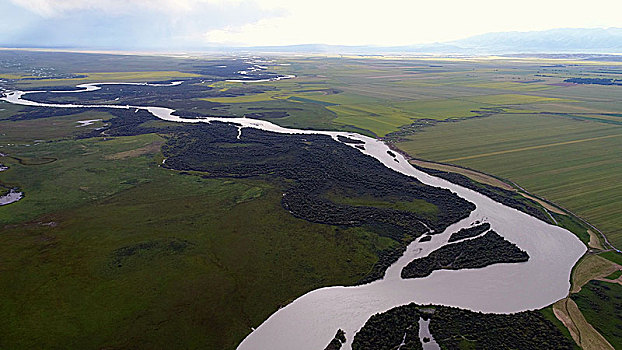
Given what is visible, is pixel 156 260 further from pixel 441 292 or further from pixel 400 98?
pixel 400 98

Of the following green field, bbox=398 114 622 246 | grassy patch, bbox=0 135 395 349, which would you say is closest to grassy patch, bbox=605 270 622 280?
green field, bbox=398 114 622 246

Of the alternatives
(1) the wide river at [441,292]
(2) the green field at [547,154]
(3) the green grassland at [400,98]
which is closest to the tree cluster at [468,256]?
(1) the wide river at [441,292]

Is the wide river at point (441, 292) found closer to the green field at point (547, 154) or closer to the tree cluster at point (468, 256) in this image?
the tree cluster at point (468, 256)

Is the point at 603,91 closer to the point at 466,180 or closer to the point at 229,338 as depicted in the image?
the point at 466,180

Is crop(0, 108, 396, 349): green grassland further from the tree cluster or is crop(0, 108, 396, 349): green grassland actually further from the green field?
the green field

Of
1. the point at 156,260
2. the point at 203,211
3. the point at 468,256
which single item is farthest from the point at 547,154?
the point at 156,260
